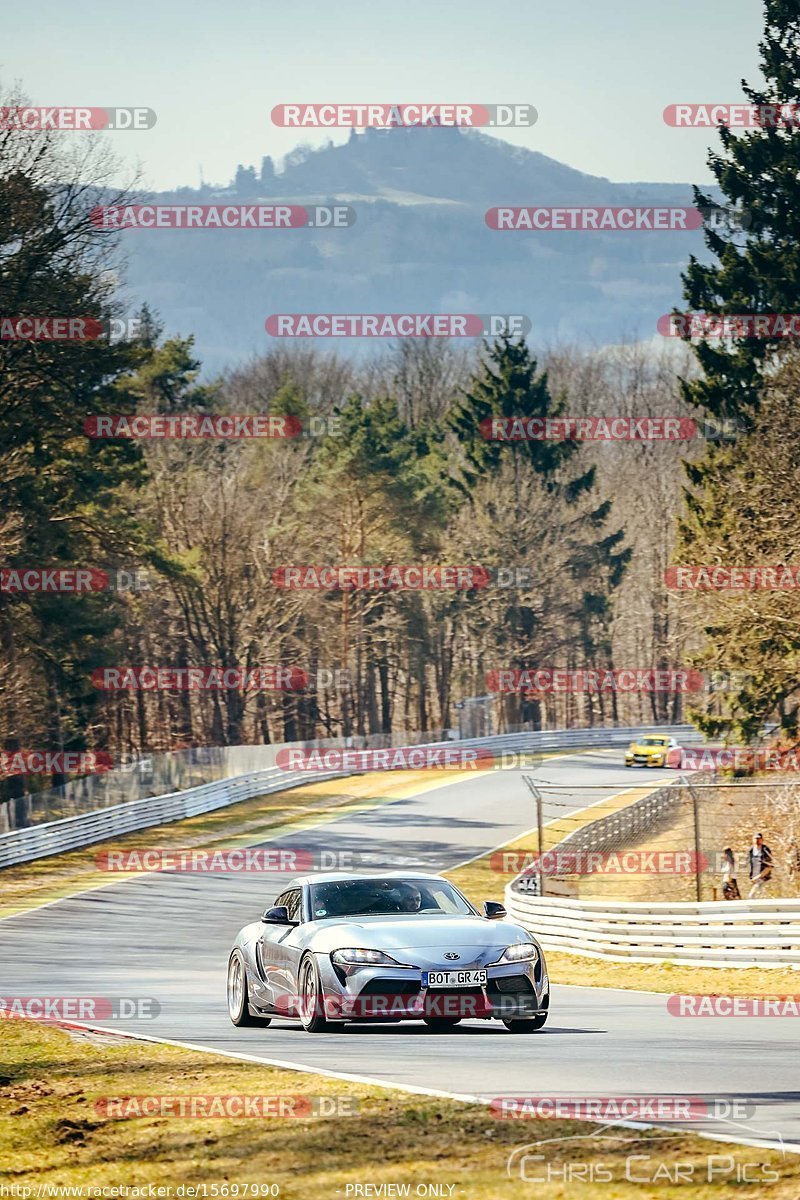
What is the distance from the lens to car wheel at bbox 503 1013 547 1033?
12883 mm

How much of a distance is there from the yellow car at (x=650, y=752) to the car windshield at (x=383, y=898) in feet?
160

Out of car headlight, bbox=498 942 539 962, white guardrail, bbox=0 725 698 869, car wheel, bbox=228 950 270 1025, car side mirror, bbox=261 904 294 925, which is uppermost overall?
car side mirror, bbox=261 904 294 925

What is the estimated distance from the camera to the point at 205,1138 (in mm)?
8766

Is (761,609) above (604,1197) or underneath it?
above

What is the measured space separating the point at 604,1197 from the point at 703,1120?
64.1 inches

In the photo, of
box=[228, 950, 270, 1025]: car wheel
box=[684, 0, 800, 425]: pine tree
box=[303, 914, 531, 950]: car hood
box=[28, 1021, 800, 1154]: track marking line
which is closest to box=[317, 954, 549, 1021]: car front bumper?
box=[303, 914, 531, 950]: car hood

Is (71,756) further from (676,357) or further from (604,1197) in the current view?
(676,357)

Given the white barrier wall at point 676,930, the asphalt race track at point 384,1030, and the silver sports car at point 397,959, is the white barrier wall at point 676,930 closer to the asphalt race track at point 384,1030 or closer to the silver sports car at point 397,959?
the asphalt race track at point 384,1030

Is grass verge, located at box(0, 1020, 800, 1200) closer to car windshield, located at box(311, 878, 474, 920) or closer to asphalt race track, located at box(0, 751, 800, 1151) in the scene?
asphalt race track, located at box(0, 751, 800, 1151)

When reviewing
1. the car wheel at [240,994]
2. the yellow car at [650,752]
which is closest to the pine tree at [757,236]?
the yellow car at [650,752]

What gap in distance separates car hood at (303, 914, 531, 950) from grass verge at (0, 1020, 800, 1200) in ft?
5.95

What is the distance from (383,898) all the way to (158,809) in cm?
3551

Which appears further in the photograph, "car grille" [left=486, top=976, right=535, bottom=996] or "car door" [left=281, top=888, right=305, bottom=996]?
"car door" [left=281, top=888, right=305, bottom=996]

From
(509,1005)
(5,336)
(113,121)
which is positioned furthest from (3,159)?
(509,1005)
